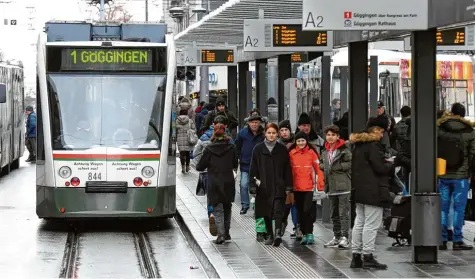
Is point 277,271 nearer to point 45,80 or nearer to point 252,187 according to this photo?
point 252,187

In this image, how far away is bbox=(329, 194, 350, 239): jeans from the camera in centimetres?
1540

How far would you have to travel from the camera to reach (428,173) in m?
13.5

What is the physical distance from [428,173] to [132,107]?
6.26 metres

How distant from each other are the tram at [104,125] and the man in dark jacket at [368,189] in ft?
18.3

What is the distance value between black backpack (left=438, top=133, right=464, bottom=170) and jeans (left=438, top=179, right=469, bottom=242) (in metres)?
0.25

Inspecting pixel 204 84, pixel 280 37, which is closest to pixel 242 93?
pixel 280 37

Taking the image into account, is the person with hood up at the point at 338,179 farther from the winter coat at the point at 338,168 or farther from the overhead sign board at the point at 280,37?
the overhead sign board at the point at 280,37

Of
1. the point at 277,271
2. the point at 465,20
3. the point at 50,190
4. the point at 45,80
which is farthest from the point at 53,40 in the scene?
the point at 465,20

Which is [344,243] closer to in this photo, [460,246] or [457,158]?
[460,246]

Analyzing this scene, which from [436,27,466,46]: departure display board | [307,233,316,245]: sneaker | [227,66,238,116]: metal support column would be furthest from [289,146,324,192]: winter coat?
[227,66,238,116]: metal support column

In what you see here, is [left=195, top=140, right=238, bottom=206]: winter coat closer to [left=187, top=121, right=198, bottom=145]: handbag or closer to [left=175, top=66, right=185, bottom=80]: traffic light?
[left=187, top=121, right=198, bottom=145]: handbag

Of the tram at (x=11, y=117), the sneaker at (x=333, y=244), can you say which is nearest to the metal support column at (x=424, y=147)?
the sneaker at (x=333, y=244)

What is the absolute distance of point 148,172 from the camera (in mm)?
18328

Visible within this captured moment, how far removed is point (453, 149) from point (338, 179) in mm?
1452
